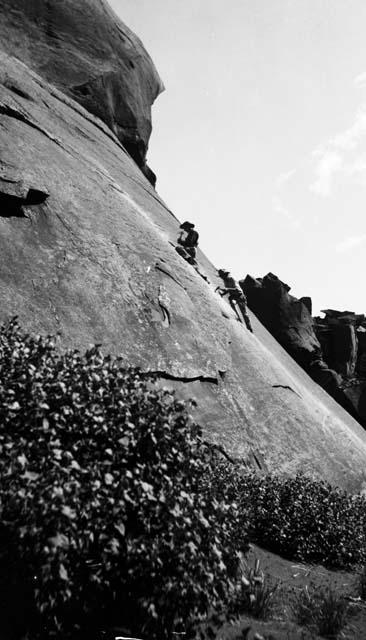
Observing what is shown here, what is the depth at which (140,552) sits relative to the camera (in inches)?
170

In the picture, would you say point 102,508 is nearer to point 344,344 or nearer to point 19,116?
point 19,116

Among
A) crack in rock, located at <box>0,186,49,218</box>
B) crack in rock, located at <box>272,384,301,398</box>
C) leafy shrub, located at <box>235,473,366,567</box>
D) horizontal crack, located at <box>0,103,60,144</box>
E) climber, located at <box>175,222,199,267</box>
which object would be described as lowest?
leafy shrub, located at <box>235,473,366,567</box>

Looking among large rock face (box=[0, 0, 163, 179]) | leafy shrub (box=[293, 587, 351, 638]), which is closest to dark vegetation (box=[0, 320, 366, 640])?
leafy shrub (box=[293, 587, 351, 638])

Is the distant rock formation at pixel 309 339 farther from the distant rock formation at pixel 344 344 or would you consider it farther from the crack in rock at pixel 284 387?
the crack in rock at pixel 284 387

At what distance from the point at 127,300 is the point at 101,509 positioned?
8418mm

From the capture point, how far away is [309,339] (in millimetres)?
34781

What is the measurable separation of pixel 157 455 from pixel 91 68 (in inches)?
977

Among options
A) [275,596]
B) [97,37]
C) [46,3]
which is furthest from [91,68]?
[275,596]

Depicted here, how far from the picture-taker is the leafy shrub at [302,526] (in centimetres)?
925

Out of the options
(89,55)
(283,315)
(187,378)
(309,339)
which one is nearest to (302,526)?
(187,378)

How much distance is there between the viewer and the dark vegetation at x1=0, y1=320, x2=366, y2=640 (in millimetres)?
3799

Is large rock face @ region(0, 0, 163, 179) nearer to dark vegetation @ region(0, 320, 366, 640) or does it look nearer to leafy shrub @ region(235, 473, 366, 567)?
leafy shrub @ region(235, 473, 366, 567)

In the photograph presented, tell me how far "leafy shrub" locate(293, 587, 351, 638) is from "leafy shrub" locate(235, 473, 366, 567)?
2345 millimetres

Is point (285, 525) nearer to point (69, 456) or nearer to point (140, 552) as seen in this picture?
point (140, 552)
